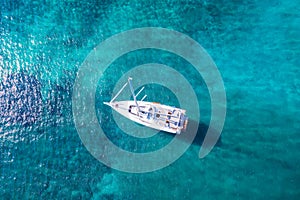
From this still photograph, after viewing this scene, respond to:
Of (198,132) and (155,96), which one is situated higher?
(155,96)

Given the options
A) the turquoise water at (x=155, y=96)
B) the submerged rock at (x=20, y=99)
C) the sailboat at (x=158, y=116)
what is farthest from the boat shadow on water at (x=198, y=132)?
the submerged rock at (x=20, y=99)

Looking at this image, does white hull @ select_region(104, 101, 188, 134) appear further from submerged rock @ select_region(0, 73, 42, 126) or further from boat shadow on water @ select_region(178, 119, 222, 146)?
submerged rock @ select_region(0, 73, 42, 126)

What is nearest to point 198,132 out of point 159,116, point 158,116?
point 159,116

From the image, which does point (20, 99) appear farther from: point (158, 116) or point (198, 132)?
point (198, 132)

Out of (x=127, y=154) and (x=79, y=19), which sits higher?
(x=79, y=19)

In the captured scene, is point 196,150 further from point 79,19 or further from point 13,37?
point 13,37

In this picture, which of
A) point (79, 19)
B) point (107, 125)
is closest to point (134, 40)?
point (79, 19)
